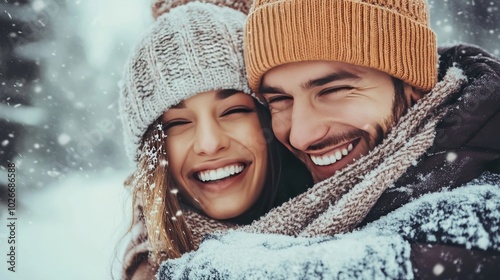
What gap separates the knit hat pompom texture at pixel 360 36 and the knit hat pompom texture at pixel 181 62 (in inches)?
7.2

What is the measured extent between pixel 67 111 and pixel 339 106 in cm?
178

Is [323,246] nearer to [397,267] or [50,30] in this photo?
[397,267]

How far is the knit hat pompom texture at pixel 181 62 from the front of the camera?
1.31 m

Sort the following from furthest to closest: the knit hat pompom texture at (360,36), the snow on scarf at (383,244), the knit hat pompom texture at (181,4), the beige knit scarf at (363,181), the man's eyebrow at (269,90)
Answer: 1. the knit hat pompom texture at (181,4)
2. the man's eyebrow at (269,90)
3. the knit hat pompom texture at (360,36)
4. the beige knit scarf at (363,181)
5. the snow on scarf at (383,244)

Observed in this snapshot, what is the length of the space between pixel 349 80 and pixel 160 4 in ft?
Result: 2.34

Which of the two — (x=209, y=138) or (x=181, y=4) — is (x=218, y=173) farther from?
(x=181, y=4)

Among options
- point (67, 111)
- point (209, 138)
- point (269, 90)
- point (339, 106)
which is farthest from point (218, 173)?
point (67, 111)

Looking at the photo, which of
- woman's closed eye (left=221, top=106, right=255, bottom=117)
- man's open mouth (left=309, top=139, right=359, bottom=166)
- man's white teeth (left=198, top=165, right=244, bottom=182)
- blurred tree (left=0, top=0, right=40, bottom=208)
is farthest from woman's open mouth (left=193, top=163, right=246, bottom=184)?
blurred tree (left=0, top=0, right=40, bottom=208)

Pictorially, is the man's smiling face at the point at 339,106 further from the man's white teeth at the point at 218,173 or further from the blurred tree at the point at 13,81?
the blurred tree at the point at 13,81

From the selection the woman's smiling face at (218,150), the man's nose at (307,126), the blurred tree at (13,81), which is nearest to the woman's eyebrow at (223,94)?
the woman's smiling face at (218,150)

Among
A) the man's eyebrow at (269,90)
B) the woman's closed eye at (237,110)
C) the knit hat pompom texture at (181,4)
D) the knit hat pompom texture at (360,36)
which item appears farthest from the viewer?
the knit hat pompom texture at (181,4)

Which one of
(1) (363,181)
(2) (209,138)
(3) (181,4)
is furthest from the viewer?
(3) (181,4)

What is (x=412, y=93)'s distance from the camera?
3.92 ft

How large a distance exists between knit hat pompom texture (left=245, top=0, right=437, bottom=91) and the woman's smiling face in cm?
23
